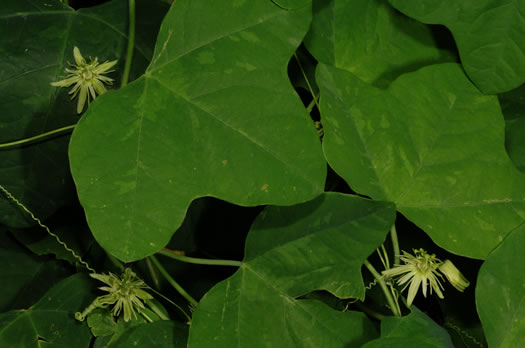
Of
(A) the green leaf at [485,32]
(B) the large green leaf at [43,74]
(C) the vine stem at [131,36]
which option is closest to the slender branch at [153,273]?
(B) the large green leaf at [43,74]

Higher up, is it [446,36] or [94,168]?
[446,36]

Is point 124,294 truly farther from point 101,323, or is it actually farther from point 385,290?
point 385,290

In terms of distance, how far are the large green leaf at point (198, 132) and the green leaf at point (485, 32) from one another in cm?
15

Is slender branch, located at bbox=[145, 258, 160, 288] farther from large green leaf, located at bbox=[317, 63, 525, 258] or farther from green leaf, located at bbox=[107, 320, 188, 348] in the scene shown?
large green leaf, located at bbox=[317, 63, 525, 258]

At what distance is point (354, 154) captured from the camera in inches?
28.3

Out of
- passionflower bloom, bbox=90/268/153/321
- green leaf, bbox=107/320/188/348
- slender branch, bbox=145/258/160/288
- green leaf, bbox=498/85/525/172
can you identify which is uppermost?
green leaf, bbox=498/85/525/172

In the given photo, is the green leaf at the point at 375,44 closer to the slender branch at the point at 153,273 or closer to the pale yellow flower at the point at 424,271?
the pale yellow flower at the point at 424,271

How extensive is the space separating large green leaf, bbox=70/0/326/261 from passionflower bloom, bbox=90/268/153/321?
0.59 ft

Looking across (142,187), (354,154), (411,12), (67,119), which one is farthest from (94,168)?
(411,12)

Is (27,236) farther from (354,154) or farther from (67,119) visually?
(354,154)

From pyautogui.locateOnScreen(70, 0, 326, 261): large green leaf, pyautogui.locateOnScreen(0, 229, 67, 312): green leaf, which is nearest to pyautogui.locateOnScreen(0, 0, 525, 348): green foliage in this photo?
pyautogui.locateOnScreen(70, 0, 326, 261): large green leaf

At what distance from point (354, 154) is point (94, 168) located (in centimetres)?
30

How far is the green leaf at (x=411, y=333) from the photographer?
0.68 m

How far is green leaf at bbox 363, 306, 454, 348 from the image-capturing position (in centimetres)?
68
